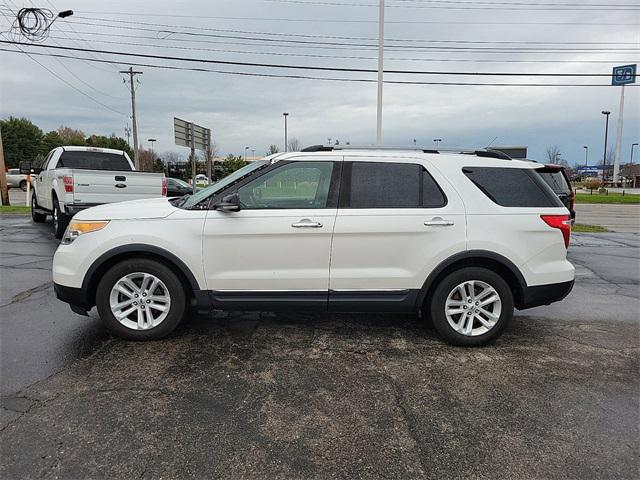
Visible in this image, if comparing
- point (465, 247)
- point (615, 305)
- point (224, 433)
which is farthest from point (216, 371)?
point (615, 305)

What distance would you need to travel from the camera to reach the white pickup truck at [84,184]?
29.8ft

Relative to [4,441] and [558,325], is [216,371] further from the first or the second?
[558,325]

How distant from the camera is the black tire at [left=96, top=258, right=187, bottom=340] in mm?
4105

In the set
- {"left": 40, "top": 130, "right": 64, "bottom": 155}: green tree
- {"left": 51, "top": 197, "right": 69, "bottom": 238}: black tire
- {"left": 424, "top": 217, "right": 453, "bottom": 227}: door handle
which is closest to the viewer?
{"left": 424, "top": 217, "right": 453, "bottom": 227}: door handle

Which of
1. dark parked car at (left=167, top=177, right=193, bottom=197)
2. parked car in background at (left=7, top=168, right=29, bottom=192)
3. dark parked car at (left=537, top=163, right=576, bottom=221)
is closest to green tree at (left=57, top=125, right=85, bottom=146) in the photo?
parked car in background at (left=7, top=168, right=29, bottom=192)

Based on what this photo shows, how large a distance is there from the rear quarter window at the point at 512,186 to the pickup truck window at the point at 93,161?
32.7 ft

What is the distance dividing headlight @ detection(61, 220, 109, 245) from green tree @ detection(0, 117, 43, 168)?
67427 mm

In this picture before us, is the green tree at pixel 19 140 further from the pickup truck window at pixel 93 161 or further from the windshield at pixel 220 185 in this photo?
the windshield at pixel 220 185

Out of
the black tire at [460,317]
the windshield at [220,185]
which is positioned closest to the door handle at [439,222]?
the black tire at [460,317]

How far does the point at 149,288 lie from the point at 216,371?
1.09m

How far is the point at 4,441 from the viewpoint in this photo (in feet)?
8.79

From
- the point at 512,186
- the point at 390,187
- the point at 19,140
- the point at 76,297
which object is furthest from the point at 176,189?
the point at 19,140

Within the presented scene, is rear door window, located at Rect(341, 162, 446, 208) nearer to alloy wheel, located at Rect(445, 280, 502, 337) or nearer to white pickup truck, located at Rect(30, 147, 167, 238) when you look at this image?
alloy wheel, located at Rect(445, 280, 502, 337)

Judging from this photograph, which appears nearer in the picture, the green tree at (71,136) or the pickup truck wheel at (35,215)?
the pickup truck wheel at (35,215)
